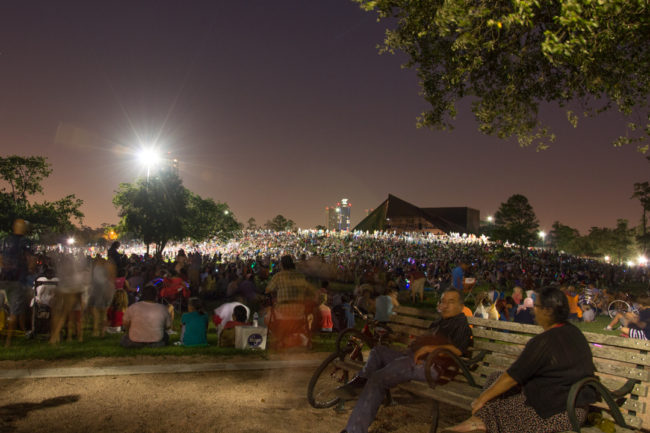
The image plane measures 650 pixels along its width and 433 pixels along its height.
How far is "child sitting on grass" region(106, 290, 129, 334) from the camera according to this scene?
413 inches

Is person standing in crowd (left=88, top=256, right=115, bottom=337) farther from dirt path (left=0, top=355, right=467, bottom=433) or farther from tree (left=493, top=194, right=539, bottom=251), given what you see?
tree (left=493, top=194, right=539, bottom=251)

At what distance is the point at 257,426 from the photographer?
486 cm

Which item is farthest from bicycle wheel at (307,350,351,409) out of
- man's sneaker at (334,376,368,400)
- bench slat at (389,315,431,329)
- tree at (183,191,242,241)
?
tree at (183,191,242,241)

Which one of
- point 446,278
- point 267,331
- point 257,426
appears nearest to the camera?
point 257,426

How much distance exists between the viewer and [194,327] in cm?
884

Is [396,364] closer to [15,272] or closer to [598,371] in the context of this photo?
[598,371]

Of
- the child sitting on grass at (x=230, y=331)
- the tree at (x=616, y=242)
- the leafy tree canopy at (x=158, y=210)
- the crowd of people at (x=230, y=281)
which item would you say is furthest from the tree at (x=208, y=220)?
the tree at (x=616, y=242)

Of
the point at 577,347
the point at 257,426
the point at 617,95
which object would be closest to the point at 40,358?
the point at 257,426

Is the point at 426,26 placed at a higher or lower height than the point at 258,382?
higher

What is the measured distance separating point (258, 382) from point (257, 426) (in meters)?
1.78

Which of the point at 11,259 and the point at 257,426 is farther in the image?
the point at 11,259

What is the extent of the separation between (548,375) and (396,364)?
150 cm

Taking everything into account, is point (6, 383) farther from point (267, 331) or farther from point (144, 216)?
point (144, 216)

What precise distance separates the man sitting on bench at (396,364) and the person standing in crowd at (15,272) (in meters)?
6.85
